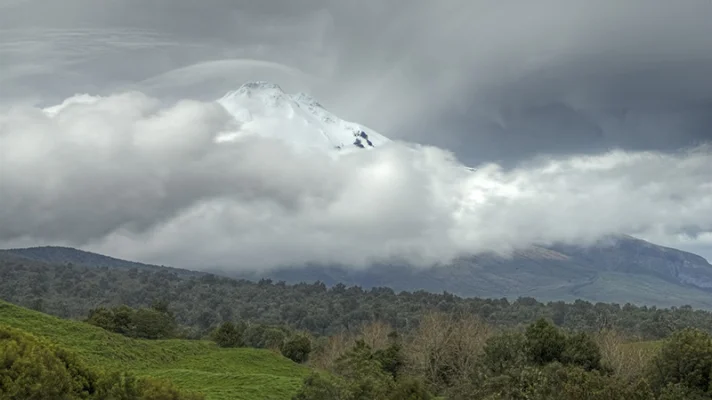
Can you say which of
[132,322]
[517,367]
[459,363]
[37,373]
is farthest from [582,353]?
[132,322]

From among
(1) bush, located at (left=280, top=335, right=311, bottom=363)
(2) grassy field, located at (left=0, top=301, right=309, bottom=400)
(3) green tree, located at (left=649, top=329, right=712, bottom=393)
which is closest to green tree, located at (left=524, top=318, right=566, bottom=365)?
(3) green tree, located at (left=649, top=329, right=712, bottom=393)

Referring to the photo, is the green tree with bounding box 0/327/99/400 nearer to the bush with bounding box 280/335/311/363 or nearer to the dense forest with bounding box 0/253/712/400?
the dense forest with bounding box 0/253/712/400

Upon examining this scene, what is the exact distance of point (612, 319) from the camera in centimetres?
17075

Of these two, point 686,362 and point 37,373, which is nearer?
point 37,373

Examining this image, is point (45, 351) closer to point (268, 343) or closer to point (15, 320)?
point (15, 320)

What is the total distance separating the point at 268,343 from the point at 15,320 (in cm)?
5124

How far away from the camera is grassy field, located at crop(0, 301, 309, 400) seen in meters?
57.8

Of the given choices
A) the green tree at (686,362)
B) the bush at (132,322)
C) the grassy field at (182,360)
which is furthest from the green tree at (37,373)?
the bush at (132,322)

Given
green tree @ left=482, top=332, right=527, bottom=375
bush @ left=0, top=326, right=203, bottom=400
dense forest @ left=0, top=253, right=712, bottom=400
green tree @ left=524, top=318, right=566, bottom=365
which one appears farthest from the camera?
green tree @ left=524, top=318, right=566, bottom=365

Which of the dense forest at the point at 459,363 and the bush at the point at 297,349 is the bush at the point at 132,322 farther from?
the bush at the point at 297,349

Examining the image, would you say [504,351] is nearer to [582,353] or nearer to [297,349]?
[582,353]

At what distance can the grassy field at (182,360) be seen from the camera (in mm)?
57812

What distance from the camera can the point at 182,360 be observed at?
247 ft

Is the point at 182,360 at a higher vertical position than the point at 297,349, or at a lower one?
lower
